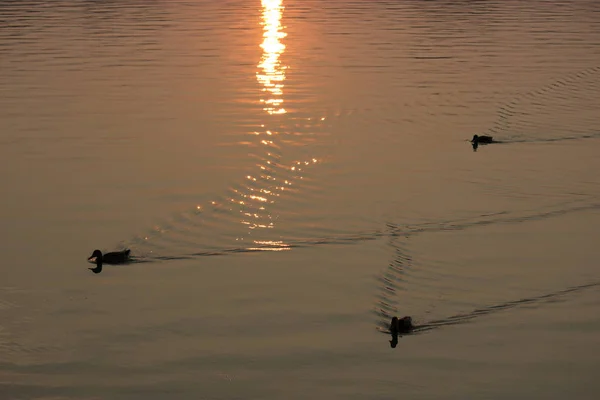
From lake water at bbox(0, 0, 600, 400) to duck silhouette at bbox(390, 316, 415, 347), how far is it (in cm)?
14

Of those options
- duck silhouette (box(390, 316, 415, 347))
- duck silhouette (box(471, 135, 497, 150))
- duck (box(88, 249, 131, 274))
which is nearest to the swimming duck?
duck silhouette (box(390, 316, 415, 347))

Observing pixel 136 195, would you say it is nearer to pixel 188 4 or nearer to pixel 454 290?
pixel 454 290

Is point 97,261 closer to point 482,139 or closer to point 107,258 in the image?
point 107,258

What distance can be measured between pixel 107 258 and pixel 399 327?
6.48 meters

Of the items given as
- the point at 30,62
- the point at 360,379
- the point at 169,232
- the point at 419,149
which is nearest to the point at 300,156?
the point at 419,149

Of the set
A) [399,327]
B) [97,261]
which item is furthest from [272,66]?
[399,327]

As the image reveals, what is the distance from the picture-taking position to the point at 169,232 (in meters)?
21.9

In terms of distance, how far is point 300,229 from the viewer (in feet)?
72.1

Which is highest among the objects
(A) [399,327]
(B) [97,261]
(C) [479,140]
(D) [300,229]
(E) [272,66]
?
(E) [272,66]

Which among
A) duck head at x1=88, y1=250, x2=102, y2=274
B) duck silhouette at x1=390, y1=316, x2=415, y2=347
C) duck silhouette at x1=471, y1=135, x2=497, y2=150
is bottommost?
duck silhouette at x1=390, y1=316, x2=415, y2=347

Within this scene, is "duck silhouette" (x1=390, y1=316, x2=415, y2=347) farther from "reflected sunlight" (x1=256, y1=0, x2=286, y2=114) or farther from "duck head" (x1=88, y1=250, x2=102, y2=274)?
"reflected sunlight" (x1=256, y1=0, x2=286, y2=114)

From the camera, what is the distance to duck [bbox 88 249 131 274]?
19.9 m

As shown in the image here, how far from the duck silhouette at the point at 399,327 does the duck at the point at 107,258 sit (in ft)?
20.4

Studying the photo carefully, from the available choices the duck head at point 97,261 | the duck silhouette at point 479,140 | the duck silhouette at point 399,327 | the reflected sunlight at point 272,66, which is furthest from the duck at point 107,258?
the reflected sunlight at point 272,66
